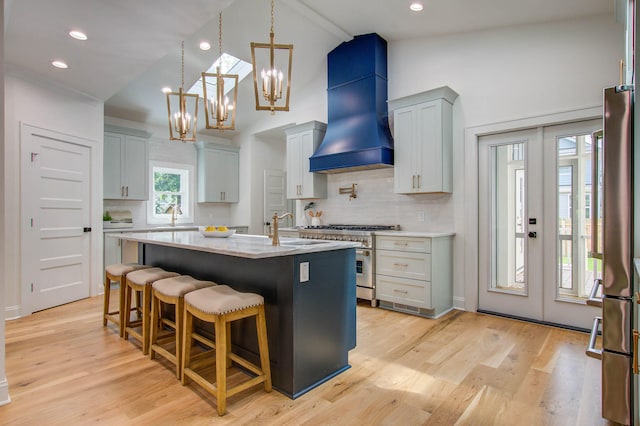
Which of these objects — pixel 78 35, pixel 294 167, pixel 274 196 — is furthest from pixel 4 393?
pixel 274 196

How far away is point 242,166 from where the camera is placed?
281 inches

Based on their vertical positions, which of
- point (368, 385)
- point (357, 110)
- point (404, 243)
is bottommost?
point (368, 385)

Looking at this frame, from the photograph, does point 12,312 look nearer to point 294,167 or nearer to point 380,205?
point 294,167

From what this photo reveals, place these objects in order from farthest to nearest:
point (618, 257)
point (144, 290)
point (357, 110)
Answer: point (357, 110) → point (144, 290) → point (618, 257)

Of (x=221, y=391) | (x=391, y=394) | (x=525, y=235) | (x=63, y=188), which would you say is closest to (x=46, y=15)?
(x=63, y=188)

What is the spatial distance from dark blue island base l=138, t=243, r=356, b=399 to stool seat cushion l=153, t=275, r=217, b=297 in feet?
0.88

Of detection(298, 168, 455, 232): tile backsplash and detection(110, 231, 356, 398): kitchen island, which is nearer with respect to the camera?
detection(110, 231, 356, 398): kitchen island

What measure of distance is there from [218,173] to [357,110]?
331 centimetres

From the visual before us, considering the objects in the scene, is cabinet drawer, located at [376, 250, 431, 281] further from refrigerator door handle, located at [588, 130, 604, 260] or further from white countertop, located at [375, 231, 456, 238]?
refrigerator door handle, located at [588, 130, 604, 260]

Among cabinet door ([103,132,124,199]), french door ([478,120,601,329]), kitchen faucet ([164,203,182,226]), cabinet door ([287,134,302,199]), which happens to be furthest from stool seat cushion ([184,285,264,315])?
kitchen faucet ([164,203,182,226])

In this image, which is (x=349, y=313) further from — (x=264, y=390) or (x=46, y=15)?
(x=46, y=15)

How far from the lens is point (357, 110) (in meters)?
4.74

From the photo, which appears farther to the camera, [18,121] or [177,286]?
[18,121]

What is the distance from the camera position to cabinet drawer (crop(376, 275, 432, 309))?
12.5 ft
